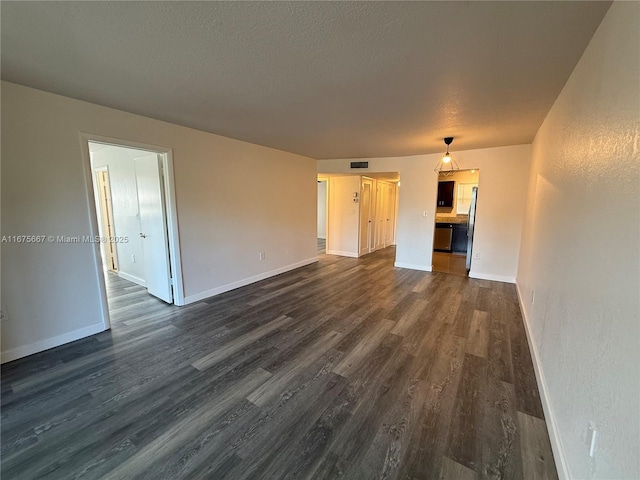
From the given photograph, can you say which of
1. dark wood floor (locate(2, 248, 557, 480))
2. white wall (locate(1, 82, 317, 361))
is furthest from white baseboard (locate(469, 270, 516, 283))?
white wall (locate(1, 82, 317, 361))

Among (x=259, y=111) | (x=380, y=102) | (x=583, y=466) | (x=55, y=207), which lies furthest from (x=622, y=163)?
(x=55, y=207)

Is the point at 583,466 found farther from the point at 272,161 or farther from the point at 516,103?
the point at 272,161

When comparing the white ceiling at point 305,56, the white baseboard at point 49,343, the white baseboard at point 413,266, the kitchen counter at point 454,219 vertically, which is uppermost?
the white ceiling at point 305,56

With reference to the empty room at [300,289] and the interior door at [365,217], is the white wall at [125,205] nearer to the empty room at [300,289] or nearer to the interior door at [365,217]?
the empty room at [300,289]

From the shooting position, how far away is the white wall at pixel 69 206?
2.27 metres

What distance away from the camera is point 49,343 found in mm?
2525

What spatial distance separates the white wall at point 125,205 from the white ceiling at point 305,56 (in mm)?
1783

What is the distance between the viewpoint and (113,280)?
15.4 feet

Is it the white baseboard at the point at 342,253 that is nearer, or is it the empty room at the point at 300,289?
the empty room at the point at 300,289

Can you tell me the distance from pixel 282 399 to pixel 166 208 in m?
2.83

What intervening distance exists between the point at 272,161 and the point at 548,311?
4375 mm

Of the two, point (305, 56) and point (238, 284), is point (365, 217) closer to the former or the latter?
point (238, 284)

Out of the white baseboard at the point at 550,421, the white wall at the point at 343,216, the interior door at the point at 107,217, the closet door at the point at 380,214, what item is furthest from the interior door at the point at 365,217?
the interior door at the point at 107,217

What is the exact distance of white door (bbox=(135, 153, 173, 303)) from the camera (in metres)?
3.43
